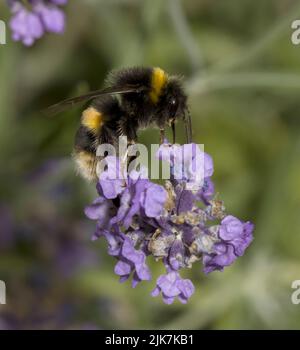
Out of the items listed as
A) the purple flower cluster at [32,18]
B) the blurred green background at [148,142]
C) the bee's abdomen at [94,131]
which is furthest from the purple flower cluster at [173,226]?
the purple flower cluster at [32,18]

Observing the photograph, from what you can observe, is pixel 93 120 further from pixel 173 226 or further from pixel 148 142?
pixel 148 142

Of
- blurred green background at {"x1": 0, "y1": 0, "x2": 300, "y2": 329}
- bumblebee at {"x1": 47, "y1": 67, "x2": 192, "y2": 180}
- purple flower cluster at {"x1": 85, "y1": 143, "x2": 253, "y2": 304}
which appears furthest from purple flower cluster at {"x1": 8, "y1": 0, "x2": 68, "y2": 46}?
purple flower cluster at {"x1": 85, "y1": 143, "x2": 253, "y2": 304}

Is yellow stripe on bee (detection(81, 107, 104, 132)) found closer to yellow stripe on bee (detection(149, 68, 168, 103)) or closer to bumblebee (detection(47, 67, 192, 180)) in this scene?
bumblebee (detection(47, 67, 192, 180))

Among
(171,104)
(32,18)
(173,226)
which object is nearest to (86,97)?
(171,104)

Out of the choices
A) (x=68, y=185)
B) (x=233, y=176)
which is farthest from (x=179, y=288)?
(x=233, y=176)

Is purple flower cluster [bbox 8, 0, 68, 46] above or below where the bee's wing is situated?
above

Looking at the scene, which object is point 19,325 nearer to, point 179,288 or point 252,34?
point 179,288

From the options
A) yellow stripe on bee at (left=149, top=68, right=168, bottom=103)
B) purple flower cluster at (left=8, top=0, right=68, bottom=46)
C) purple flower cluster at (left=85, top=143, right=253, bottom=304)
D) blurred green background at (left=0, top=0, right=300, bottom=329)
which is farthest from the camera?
blurred green background at (left=0, top=0, right=300, bottom=329)

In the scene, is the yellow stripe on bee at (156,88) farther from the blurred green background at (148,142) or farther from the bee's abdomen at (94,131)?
the blurred green background at (148,142)
